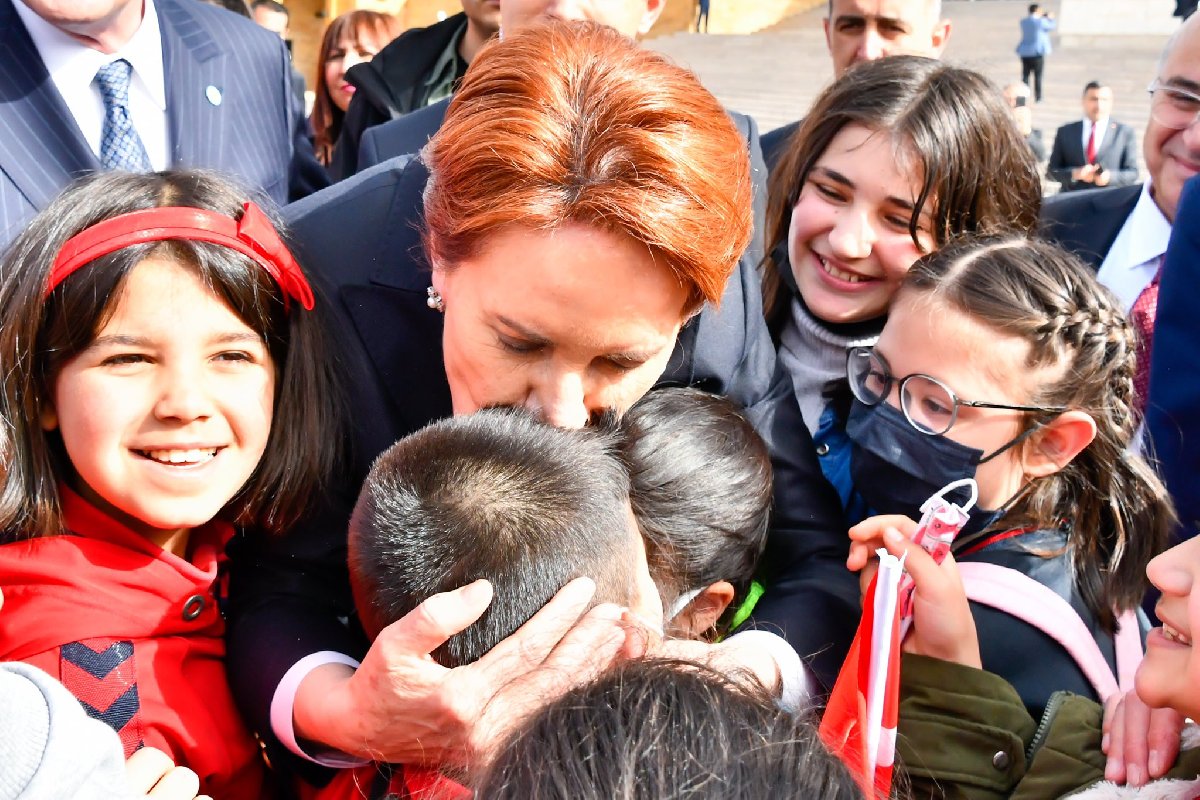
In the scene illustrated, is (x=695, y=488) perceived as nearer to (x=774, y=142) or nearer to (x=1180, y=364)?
(x=1180, y=364)

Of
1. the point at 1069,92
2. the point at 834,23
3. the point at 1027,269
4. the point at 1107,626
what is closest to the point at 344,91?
the point at 834,23

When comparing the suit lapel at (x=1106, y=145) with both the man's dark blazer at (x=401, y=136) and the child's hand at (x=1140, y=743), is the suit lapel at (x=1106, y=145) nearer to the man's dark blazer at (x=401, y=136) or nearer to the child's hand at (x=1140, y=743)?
the man's dark blazer at (x=401, y=136)

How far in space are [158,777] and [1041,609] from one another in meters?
1.43

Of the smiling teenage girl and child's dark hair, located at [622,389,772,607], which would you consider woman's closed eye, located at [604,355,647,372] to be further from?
the smiling teenage girl

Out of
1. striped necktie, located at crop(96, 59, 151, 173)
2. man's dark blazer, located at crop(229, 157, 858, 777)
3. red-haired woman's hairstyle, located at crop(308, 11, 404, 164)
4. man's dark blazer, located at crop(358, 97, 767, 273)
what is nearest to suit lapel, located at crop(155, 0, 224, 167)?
striped necktie, located at crop(96, 59, 151, 173)

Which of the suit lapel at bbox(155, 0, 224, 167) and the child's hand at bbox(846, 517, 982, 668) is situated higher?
the suit lapel at bbox(155, 0, 224, 167)

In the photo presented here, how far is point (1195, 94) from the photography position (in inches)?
124

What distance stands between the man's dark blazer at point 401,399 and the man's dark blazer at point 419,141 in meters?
0.41

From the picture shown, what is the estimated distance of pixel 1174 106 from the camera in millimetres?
3203

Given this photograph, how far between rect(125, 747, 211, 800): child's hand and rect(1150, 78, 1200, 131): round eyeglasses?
2.94 m

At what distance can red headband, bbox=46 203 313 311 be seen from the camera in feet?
6.17

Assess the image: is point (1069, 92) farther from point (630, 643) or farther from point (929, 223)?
point (630, 643)

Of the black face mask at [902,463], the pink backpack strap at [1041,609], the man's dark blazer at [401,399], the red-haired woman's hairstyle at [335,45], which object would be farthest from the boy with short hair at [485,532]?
the red-haired woman's hairstyle at [335,45]

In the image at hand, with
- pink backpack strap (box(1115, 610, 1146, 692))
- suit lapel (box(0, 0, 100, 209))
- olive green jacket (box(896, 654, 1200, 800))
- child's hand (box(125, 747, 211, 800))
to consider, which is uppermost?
suit lapel (box(0, 0, 100, 209))
